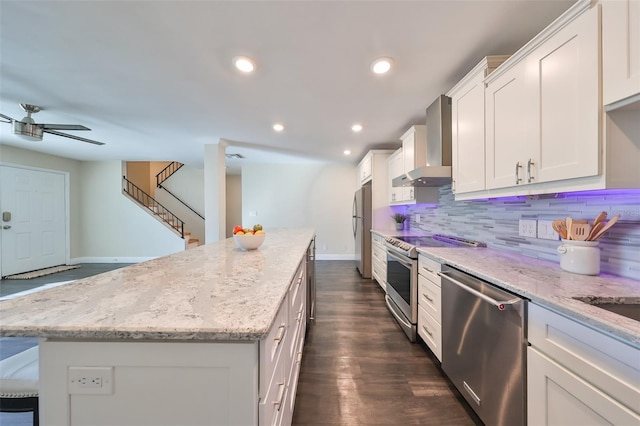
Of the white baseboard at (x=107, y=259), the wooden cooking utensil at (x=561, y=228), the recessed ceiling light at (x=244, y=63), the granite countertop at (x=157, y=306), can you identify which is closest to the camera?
the granite countertop at (x=157, y=306)

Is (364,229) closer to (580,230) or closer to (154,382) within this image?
(580,230)

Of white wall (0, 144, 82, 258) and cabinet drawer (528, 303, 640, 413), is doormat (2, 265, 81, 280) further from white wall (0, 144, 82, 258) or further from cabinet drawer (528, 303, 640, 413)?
cabinet drawer (528, 303, 640, 413)

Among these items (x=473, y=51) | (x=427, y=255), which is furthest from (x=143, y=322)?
(x=473, y=51)

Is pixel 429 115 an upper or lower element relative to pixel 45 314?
upper

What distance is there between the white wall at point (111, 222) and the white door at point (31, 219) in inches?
18.8

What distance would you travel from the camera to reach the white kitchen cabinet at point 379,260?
3.50 meters

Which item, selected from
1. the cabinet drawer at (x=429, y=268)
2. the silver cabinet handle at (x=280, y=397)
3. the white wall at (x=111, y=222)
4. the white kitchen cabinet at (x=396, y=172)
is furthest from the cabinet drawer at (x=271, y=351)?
the white wall at (x=111, y=222)

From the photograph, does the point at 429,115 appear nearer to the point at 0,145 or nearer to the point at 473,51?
the point at 473,51

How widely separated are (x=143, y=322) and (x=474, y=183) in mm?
2133

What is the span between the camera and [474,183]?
188cm

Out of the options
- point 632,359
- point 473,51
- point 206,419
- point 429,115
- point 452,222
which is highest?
point 473,51

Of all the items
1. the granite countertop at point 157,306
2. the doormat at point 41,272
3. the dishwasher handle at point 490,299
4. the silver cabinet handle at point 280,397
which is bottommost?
the doormat at point 41,272

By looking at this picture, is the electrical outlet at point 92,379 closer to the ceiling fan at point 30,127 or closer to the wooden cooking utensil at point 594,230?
the wooden cooking utensil at point 594,230

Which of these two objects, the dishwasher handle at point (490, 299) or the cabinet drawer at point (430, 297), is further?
the cabinet drawer at point (430, 297)
